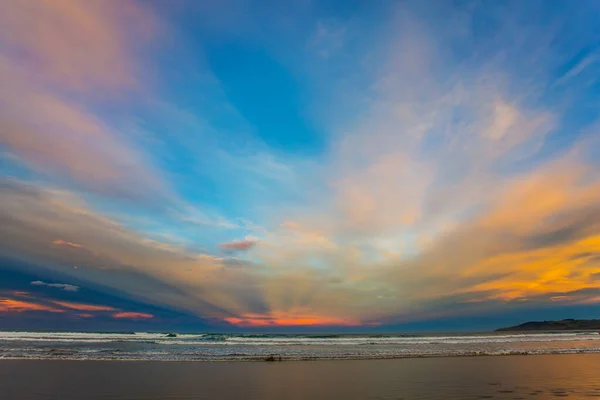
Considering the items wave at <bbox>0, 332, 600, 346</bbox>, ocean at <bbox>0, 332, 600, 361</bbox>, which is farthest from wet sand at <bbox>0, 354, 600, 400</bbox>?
wave at <bbox>0, 332, 600, 346</bbox>

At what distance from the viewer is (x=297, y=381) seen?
15.6 metres

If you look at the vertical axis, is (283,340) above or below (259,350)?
above

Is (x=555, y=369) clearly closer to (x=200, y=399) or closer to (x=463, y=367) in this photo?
(x=463, y=367)

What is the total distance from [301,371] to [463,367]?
931 centimetres

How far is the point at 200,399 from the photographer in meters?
12.0

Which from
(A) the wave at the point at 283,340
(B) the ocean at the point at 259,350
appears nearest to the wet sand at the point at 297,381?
(B) the ocean at the point at 259,350

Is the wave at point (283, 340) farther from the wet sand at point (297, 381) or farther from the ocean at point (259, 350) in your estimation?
the wet sand at point (297, 381)

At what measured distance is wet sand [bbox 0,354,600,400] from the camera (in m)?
12.6

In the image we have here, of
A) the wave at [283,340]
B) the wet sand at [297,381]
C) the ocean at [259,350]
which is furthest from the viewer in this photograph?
the wave at [283,340]

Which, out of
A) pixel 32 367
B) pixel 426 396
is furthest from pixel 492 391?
pixel 32 367

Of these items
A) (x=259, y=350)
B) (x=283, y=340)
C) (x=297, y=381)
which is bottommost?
(x=297, y=381)

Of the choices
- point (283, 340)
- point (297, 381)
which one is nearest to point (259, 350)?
point (297, 381)

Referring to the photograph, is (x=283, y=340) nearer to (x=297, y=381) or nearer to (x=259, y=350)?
(x=259, y=350)

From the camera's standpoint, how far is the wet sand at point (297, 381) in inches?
495
